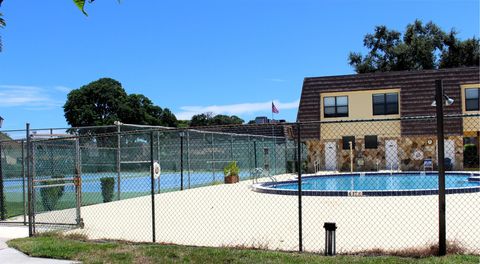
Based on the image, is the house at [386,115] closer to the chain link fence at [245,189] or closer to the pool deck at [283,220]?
the chain link fence at [245,189]

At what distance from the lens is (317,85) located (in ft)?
118

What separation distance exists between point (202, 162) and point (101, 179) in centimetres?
785

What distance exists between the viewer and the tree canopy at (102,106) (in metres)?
75.2

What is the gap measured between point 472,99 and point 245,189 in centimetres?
1845

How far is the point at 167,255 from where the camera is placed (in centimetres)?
783

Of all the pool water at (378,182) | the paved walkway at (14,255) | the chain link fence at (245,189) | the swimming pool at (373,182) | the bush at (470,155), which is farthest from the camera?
the bush at (470,155)

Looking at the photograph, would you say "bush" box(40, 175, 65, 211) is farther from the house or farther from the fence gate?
the house

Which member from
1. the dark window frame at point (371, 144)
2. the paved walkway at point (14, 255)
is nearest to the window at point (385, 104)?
the dark window frame at point (371, 144)

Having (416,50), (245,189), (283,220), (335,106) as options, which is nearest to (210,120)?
(416,50)

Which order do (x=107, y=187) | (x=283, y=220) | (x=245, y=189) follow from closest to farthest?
(x=283, y=220) < (x=107, y=187) < (x=245, y=189)

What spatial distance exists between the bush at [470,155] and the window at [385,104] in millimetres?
6089

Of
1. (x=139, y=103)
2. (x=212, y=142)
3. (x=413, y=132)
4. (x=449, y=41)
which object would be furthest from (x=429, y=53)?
(x=139, y=103)

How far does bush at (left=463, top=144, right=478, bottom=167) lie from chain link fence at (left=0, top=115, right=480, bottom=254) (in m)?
0.10

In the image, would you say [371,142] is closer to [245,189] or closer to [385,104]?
[385,104]
